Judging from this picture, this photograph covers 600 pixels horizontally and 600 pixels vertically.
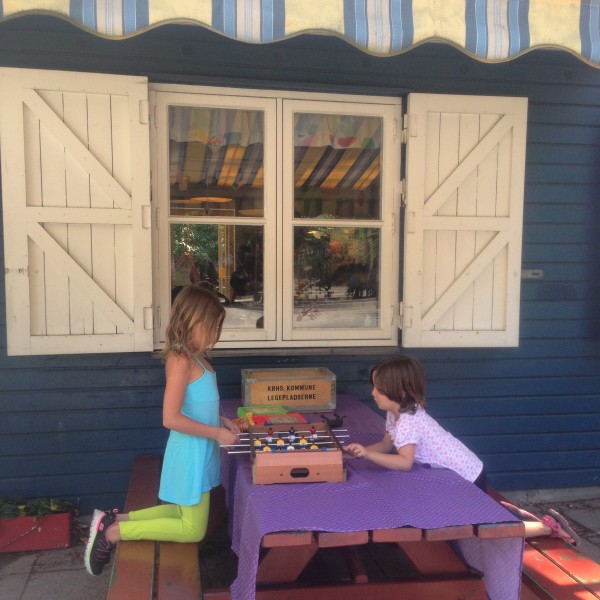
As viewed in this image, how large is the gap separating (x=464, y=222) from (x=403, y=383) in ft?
5.12

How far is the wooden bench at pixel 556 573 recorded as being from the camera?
7.51ft

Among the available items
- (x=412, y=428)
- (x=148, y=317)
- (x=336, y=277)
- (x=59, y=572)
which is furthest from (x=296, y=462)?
(x=336, y=277)

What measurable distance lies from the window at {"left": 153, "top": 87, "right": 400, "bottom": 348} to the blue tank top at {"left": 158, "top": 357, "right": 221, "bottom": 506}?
1117 mm

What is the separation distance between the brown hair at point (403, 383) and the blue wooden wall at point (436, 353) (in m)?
1.22

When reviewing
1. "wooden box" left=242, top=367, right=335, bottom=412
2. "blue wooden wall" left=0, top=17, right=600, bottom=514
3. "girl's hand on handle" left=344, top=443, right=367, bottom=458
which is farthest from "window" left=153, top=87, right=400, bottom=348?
"girl's hand on handle" left=344, top=443, right=367, bottom=458

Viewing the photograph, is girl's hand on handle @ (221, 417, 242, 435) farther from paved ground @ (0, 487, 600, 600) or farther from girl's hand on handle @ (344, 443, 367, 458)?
paved ground @ (0, 487, 600, 600)

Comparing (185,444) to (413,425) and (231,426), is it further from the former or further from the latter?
(413,425)

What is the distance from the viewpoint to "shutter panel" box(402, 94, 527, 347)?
12.1ft

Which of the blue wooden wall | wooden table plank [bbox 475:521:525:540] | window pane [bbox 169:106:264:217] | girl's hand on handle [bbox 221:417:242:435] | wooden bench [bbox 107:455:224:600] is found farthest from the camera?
window pane [bbox 169:106:264:217]

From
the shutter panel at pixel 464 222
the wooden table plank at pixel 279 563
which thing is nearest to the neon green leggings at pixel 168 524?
the wooden table plank at pixel 279 563

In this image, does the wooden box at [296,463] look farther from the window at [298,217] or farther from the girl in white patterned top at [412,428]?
the window at [298,217]

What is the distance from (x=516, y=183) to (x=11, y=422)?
3.25 meters

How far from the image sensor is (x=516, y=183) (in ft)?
12.3

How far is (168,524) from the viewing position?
248 cm
